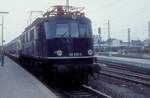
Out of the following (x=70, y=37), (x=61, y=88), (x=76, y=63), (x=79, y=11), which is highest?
(x=79, y=11)

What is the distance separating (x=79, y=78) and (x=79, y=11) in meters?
3.48

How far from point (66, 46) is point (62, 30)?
2.80 feet

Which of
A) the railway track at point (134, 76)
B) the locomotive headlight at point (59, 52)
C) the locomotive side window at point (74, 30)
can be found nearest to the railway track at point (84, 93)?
the locomotive headlight at point (59, 52)

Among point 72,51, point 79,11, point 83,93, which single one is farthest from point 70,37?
point 83,93

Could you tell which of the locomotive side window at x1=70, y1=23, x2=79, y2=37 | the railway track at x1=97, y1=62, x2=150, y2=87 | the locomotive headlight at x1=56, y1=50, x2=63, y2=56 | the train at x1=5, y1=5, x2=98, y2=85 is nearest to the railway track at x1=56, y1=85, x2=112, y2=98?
the train at x1=5, y1=5, x2=98, y2=85

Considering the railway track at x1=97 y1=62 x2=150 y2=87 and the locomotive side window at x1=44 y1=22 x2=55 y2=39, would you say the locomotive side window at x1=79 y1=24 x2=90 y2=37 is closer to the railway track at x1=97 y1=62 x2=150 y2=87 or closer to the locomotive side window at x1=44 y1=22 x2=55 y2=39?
the locomotive side window at x1=44 y1=22 x2=55 y2=39

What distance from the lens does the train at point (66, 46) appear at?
18.2 metres

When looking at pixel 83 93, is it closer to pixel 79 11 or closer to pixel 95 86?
pixel 95 86

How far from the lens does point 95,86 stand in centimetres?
1944

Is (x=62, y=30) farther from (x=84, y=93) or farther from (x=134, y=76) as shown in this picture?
(x=134, y=76)

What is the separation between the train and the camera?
18.2m

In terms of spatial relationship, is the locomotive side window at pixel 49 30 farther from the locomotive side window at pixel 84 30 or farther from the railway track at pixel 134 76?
the railway track at pixel 134 76

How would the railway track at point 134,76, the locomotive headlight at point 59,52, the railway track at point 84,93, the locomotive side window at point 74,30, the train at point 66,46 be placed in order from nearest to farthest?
the railway track at point 84,93, the train at point 66,46, the locomotive headlight at point 59,52, the locomotive side window at point 74,30, the railway track at point 134,76

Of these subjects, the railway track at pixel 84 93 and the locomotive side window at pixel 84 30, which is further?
the locomotive side window at pixel 84 30
